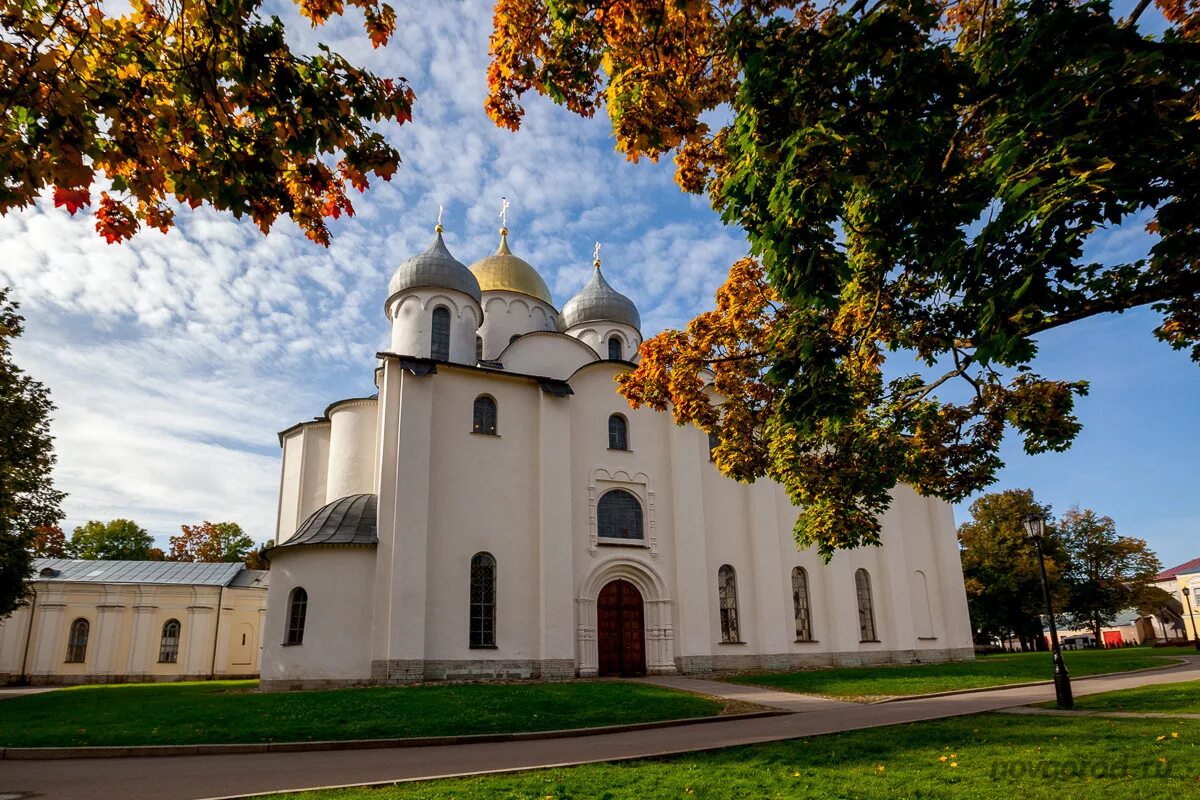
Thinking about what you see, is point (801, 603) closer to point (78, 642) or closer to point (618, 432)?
point (618, 432)

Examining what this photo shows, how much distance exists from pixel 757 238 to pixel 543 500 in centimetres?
1753

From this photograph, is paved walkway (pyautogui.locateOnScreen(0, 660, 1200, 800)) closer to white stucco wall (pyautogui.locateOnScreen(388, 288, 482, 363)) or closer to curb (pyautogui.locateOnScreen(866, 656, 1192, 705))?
curb (pyautogui.locateOnScreen(866, 656, 1192, 705))

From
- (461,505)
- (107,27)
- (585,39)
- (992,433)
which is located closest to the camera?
(107,27)

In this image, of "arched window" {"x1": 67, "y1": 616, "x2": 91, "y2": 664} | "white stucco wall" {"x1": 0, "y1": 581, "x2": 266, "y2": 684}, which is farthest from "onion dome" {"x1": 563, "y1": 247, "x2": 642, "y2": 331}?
"arched window" {"x1": 67, "y1": 616, "x2": 91, "y2": 664}

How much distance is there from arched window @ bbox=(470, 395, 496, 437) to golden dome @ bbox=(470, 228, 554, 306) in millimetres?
9917

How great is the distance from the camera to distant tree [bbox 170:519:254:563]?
53.7 m

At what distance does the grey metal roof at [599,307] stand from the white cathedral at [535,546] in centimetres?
361

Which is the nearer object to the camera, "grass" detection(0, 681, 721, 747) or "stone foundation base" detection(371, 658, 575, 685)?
"grass" detection(0, 681, 721, 747)

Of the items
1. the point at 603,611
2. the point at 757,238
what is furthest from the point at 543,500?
the point at 757,238

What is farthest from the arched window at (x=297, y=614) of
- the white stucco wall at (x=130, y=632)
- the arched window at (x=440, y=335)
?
the white stucco wall at (x=130, y=632)

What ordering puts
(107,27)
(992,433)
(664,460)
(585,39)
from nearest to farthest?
1. (107,27)
2. (585,39)
3. (992,433)
4. (664,460)

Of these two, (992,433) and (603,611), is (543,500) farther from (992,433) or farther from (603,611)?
(992,433)

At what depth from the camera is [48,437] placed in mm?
23000

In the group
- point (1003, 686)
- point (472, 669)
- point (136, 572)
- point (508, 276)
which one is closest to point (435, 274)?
point (508, 276)
